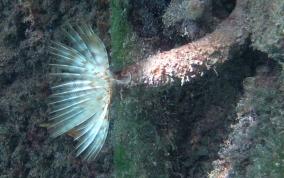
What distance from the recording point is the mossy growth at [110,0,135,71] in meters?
3.26

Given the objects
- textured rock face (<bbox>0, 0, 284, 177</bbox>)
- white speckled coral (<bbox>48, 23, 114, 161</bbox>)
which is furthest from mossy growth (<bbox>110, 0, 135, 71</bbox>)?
white speckled coral (<bbox>48, 23, 114, 161</bbox>)

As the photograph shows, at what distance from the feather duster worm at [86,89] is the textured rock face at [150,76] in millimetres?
286

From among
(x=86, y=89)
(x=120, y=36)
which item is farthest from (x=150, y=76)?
(x=120, y=36)

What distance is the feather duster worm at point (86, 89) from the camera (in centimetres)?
286

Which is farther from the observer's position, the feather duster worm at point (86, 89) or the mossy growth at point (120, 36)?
the mossy growth at point (120, 36)

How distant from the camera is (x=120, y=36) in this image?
3.37 meters

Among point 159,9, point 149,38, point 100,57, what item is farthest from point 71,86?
point 159,9

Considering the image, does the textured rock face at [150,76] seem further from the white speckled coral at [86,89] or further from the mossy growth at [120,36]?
the white speckled coral at [86,89]

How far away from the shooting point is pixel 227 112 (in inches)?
119

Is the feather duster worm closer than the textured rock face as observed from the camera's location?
No

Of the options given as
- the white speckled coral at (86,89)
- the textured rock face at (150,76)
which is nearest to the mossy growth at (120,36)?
the textured rock face at (150,76)

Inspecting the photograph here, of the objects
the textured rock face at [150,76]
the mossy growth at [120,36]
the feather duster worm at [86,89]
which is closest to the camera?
the textured rock face at [150,76]

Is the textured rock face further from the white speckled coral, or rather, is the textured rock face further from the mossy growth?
the white speckled coral

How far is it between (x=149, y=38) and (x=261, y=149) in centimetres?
178
